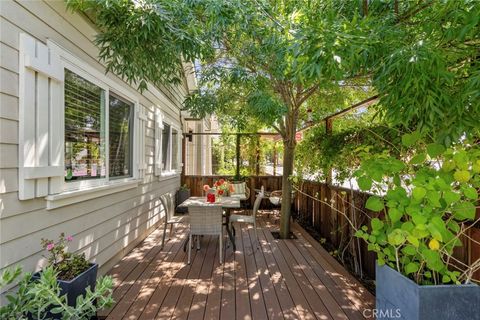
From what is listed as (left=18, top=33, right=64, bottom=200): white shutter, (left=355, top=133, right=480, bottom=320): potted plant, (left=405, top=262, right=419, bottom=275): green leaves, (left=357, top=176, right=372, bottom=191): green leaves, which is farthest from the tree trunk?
(left=18, top=33, right=64, bottom=200): white shutter

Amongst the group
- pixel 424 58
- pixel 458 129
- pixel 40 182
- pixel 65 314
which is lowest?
pixel 65 314

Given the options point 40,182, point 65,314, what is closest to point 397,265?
point 65,314

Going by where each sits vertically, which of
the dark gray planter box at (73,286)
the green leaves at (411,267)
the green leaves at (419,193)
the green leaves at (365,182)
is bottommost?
the dark gray planter box at (73,286)

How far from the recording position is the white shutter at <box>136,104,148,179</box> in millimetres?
4201

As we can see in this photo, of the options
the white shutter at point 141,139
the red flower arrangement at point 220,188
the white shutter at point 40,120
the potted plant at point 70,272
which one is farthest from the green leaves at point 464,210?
the white shutter at point 141,139

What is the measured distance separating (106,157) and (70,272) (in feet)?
4.92

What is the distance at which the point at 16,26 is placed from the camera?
1.93 metres

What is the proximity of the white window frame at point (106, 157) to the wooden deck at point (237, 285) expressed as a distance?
1018mm

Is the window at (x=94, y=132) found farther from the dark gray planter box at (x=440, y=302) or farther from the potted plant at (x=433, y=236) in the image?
the dark gray planter box at (x=440, y=302)

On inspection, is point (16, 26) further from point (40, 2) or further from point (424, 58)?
point (424, 58)

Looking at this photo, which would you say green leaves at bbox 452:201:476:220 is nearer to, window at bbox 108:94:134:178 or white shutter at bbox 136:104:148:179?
window at bbox 108:94:134:178

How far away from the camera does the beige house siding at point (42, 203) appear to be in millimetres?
1849

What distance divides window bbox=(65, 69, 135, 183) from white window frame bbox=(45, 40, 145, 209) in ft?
0.12

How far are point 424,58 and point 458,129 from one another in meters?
0.43
